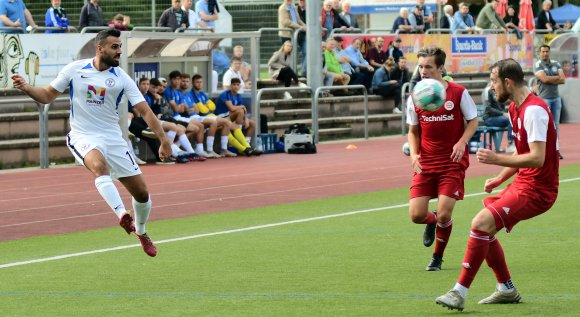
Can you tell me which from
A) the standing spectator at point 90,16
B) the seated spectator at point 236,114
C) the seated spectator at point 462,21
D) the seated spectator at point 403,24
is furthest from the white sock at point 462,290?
the seated spectator at point 462,21

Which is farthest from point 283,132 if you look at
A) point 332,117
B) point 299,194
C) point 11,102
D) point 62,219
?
point 62,219

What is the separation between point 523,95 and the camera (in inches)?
343

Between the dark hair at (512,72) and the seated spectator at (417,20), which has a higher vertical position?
the seated spectator at (417,20)

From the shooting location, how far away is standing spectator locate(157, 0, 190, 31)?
27.2 meters

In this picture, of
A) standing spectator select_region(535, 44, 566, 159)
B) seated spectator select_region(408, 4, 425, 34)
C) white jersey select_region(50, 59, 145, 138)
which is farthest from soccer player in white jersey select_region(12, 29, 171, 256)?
seated spectator select_region(408, 4, 425, 34)

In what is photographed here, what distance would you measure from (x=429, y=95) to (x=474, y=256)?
2.11 meters

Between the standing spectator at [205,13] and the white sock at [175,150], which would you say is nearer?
the white sock at [175,150]

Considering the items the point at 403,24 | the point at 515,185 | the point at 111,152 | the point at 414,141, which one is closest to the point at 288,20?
the point at 403,24

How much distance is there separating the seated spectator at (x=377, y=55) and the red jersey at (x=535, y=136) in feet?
72.6

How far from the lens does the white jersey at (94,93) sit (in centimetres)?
1162

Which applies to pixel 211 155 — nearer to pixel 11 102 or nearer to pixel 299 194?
pixel 11 102

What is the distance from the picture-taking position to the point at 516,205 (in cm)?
879

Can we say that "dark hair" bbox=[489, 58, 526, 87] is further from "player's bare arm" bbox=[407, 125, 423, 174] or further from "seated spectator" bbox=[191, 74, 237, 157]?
"seated spectator" bbox=[191, 74, 237, 157]

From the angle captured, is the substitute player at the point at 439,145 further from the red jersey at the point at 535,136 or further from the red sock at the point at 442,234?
the red jersey at the point at 535,136
